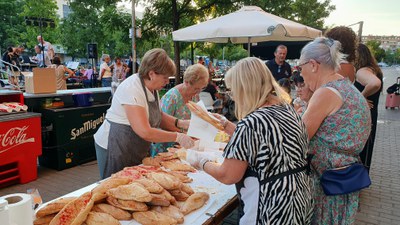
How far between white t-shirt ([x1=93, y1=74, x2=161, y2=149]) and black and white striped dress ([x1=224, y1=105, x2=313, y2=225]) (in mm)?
1034

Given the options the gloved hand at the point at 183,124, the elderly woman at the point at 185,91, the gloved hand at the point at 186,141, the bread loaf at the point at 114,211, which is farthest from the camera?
the elderly woman at the point at 185,91

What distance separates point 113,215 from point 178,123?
1.51 meters

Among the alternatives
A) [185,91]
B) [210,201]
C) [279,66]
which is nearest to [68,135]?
[185,91]

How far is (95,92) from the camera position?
5961 millimetres

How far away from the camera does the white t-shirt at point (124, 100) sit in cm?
223

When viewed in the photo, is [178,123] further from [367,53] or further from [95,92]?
[95,92]

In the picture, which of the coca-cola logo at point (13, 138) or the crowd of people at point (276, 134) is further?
the coca-cola logo at point (13, 138)

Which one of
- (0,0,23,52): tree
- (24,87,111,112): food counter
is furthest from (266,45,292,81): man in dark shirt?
(0,0,23,52): tree

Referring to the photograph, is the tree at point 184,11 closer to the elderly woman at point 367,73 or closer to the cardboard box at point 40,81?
the cardboard box at point 40,81

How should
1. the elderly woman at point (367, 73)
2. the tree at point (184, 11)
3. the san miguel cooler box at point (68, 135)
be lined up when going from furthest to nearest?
the tree at point (184, 11)
the san miguel cooler box at point (68, 135)
the elderly woman at point (367, 73)

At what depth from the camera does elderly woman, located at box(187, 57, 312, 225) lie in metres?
1.41

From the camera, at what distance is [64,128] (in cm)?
512

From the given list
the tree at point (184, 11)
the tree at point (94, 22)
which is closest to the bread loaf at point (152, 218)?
the tree at point (184, 11)

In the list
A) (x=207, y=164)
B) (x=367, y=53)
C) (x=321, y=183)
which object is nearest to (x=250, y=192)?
(x=207, y=164)
